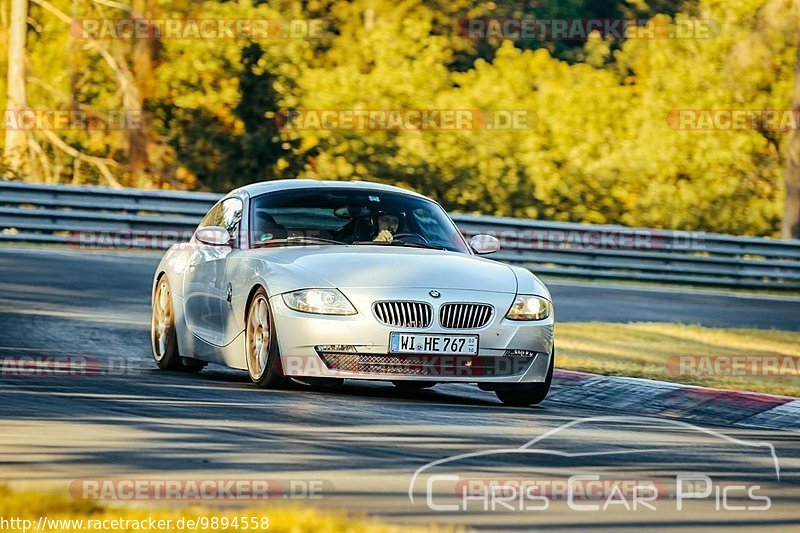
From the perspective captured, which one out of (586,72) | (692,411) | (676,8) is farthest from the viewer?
(676,8)

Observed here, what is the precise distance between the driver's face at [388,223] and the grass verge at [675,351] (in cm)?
260

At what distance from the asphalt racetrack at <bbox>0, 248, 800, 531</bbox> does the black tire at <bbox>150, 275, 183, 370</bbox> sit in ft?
0.78

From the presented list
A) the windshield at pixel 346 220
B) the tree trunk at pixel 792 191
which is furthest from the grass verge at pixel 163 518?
the tree trunk at pixel 792 191

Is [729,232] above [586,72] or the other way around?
the other way around

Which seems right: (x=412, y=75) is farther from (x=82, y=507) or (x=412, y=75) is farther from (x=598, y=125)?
(x=82, y=507)

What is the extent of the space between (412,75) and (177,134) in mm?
11142

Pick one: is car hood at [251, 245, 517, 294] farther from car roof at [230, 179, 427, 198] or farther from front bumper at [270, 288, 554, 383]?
car roof at [230, 179, 427, 198]

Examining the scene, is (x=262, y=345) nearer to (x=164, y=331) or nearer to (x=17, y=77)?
(x=164, y=331)

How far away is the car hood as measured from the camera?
10242 mm

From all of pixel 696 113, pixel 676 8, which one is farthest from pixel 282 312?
pixel 676 8

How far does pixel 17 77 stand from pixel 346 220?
25337 millimetres

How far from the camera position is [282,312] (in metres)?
10.2

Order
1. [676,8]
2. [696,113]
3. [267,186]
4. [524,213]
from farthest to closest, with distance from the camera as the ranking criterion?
[676,8], [696,113], [524,213], [267,186]

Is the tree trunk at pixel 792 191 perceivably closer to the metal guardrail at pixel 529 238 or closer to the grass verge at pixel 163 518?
the metal guardrail at pixel 529 238
